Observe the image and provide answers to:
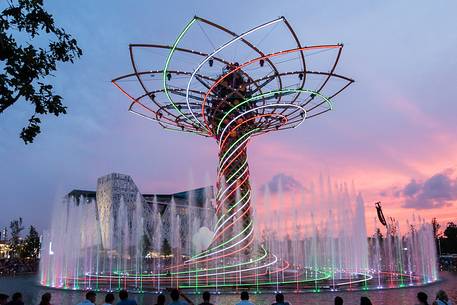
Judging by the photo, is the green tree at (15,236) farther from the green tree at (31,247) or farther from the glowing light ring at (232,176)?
the glowing light ring at (232,176)

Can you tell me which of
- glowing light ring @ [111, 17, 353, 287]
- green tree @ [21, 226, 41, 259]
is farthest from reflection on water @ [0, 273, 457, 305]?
green tree @ [21, 226, 41, 259]

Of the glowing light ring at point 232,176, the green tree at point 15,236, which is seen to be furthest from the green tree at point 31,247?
the glowing light ring at point 232,176

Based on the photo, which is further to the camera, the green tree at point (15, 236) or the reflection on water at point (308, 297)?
the green tree at point (15, 236)

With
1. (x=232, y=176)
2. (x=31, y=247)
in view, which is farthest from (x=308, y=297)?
(x=31, y=247)

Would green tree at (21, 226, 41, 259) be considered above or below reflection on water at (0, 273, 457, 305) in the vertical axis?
above

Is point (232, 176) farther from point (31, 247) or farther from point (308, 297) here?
point (31, 247)

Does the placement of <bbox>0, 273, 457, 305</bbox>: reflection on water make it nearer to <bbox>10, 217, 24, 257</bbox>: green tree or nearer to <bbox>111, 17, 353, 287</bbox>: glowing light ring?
<bbox>111, 17, 353, 287</bbox>: glowing light ring

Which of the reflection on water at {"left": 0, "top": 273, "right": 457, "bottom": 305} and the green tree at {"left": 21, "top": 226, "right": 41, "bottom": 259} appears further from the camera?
the green tree at {"left": 21, "top": 226, "right": 41, "bottom": 259}

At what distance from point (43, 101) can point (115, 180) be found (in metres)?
87.0

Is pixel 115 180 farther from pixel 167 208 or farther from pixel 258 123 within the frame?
pixel 258 123

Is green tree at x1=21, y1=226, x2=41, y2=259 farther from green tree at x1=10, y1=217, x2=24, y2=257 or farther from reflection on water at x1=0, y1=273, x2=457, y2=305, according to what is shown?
reflection on water at x1=0, y1=273, x2=457, y2=305

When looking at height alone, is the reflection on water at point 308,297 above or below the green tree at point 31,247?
below

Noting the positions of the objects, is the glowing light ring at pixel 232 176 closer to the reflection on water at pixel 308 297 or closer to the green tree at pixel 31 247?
the reflection on water at pixel 308 297

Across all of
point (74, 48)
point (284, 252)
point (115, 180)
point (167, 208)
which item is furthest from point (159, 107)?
point (167, 208)
